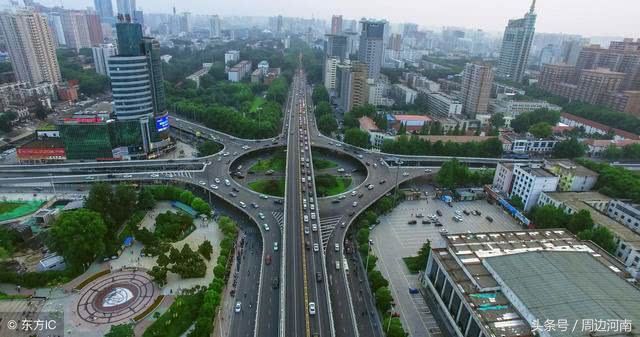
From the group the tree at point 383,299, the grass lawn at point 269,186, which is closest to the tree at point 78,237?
the grass lawn at point 269,186

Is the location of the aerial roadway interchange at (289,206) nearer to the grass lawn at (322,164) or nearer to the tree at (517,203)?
the grass lawn at (322,164)

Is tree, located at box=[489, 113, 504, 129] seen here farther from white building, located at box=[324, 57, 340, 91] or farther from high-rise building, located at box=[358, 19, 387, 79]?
white building, located at box=[324, 57, 340, 91]

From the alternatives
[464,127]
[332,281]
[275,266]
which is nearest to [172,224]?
[275,266]

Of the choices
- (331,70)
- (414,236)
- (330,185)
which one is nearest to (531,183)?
(414,236)

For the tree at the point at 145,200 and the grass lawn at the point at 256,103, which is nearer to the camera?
the tree at the point at 145,200

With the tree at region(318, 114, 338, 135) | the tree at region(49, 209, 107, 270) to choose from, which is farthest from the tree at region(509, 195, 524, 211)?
the tree at region(49, 209, 107, 270)
